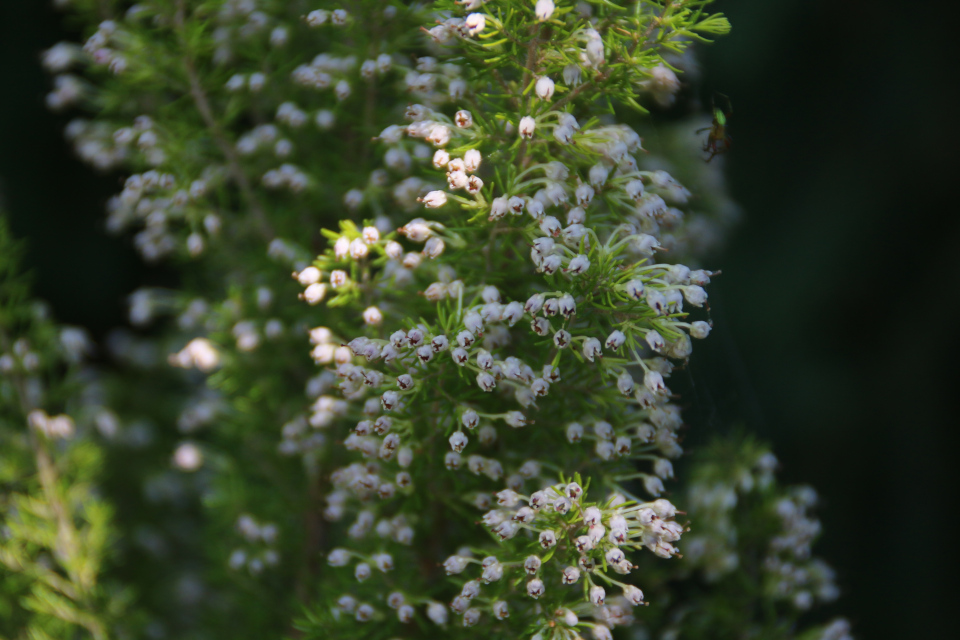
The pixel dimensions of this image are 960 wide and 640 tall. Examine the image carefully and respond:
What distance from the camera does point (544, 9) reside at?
39cm

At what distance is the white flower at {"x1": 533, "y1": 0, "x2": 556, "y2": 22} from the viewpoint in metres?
0.39

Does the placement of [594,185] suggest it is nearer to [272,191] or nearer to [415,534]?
[415,534]

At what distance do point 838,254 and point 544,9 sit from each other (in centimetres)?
90

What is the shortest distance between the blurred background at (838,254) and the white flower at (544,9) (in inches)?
24.9

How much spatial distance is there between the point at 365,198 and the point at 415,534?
0.88 feet

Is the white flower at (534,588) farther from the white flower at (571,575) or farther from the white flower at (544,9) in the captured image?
the white flower at (544,9)

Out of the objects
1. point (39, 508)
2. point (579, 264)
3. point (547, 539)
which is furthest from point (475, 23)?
point (39, 508)

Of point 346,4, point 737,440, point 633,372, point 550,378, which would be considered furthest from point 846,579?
point 346,4

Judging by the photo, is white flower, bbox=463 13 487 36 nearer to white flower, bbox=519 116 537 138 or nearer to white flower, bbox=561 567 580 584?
white flower, bbox=519 116 537 138

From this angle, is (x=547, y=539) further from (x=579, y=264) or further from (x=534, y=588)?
(x=579, y=264)

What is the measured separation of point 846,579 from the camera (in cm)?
110

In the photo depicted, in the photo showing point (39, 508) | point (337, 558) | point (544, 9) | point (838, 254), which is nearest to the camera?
point (544, 9)

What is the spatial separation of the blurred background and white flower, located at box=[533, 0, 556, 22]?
0.63m

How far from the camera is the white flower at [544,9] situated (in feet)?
→ 1.27
